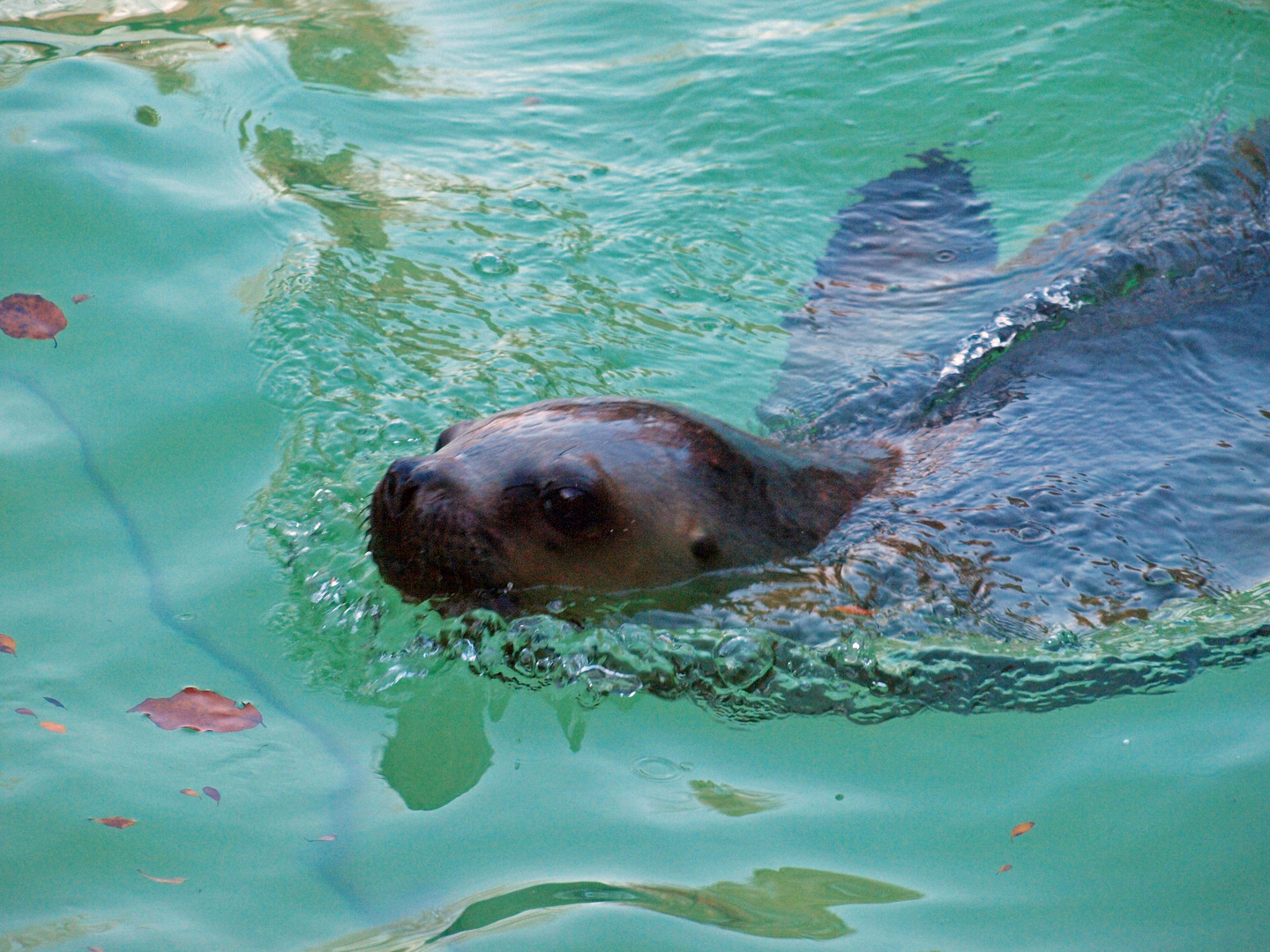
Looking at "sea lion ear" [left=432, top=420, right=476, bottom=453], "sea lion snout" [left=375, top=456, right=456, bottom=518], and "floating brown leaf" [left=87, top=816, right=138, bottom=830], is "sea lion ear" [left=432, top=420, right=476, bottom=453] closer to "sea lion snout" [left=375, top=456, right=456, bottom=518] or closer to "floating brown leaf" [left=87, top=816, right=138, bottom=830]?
"sea lion snout" [left=375, top=456, right=456, bottom=518]

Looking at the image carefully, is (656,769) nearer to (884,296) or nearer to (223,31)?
(884,296)

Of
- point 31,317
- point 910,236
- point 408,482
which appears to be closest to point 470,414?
point 408,482

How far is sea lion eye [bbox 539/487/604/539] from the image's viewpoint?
3.38 meters

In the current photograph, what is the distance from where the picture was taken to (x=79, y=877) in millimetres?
2859

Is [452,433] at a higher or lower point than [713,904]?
higher

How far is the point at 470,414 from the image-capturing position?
497 cm

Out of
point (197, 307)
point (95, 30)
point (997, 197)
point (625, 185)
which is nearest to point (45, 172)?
point (197, 307)

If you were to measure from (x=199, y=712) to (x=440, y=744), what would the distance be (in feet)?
2.45

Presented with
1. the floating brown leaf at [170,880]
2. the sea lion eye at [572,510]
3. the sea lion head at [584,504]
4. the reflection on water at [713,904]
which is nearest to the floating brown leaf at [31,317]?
the sea lion head at [584,504]

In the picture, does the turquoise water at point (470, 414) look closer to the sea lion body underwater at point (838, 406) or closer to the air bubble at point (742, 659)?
the air bubble at point (742, 659)

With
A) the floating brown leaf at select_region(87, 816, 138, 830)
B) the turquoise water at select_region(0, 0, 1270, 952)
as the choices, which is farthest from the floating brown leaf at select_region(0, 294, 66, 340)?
the floating brown leaf at select_region(87, 816, 138, 830)

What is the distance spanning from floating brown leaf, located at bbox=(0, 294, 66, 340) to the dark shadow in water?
2.95m

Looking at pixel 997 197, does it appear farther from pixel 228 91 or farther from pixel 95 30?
pixel 95 30

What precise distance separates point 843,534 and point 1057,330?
1927 millimetres
